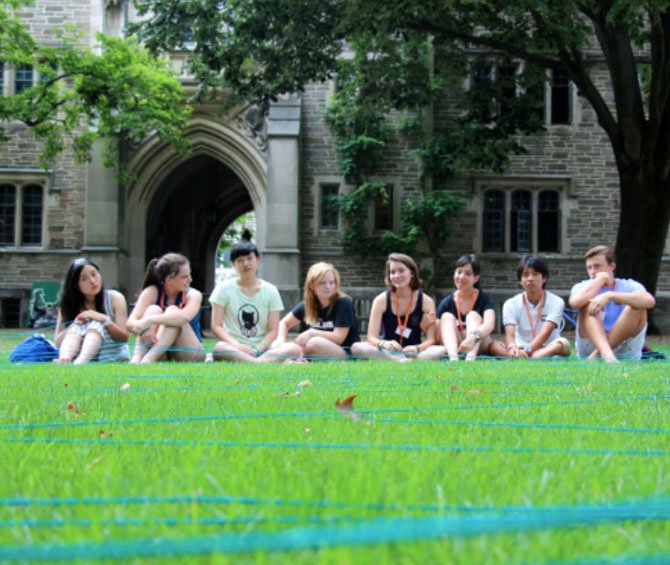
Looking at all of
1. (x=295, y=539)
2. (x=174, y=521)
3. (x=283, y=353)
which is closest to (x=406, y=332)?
(x=283, y=353)

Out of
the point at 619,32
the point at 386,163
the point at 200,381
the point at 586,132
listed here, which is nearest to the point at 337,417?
the point at 200,381

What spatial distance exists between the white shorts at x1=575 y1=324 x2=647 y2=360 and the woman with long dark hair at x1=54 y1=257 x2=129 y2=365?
422 centimetres

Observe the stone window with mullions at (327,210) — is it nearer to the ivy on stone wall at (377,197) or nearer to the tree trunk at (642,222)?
the ivy on stone wall at (377,197)

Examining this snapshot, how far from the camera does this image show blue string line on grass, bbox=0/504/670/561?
4.24 feet

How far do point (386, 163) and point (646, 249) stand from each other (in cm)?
760

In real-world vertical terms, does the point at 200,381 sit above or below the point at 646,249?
below

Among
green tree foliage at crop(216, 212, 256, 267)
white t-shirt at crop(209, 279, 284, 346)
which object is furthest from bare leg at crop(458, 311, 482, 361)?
green tree foliage at crop(216, 212, 256, 267)

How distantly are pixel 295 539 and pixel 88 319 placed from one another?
6.23 meters

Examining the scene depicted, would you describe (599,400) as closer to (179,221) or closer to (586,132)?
(586,132)

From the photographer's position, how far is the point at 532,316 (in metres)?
8.05

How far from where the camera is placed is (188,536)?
1.39 m

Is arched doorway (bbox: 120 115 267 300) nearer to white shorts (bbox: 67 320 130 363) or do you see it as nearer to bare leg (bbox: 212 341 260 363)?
bare leg (bbox: 212 341 260 363)

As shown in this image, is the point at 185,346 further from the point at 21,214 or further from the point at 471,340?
the point at 21,214

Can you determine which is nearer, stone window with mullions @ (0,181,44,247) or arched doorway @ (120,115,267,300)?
arched doorway @ (120,115,267,300)
